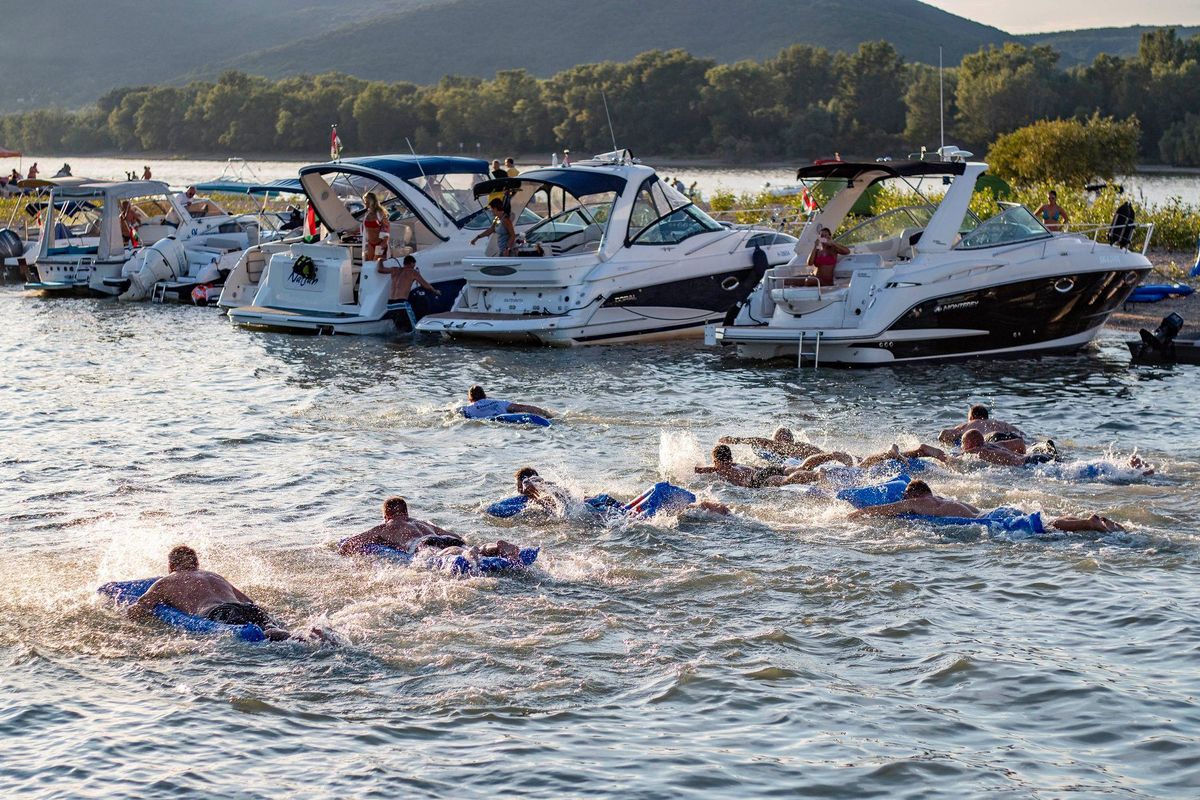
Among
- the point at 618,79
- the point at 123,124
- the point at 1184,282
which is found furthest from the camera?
the point at 123,124

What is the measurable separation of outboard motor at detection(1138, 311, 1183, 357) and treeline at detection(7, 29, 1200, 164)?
2089 inches

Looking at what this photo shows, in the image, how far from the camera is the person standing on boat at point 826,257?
64.8ft

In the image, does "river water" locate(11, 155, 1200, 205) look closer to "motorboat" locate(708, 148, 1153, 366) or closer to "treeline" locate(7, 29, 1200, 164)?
"treeline" locate(7, 29, 1200, 164)

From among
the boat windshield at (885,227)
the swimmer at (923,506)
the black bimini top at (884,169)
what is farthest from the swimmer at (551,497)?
the boat windshield at (885,227)

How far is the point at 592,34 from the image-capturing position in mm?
180500

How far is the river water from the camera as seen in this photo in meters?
50.5

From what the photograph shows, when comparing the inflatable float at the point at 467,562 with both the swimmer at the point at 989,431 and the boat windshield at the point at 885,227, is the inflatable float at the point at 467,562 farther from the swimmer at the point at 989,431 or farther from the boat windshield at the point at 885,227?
the boat windshield at the point at 885,227

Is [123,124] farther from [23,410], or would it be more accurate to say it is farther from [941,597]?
[941,597]

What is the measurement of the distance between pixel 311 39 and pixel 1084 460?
641 feet

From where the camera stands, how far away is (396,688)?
27.9 feet

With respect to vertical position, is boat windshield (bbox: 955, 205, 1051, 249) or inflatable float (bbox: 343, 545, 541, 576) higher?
boat windshield (bbox: 955, 205, 1051, 249)

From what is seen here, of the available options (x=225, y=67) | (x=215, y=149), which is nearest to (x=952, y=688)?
(x=215, y=149)

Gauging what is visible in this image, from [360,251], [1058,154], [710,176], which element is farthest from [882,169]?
[710,176]

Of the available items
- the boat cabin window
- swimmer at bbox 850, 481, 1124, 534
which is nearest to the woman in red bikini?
the boat cabin window
